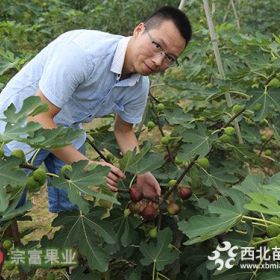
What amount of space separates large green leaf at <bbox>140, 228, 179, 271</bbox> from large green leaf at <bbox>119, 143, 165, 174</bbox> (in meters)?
0.29

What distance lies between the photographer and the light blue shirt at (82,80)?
196 cm

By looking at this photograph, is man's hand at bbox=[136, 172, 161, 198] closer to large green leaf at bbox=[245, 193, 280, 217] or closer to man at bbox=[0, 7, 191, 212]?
man at bbox=[0, 7, 191, 212]

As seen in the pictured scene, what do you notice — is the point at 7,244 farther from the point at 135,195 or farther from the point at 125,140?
the point at 125,140

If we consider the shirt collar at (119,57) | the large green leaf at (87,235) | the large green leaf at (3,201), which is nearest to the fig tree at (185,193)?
the large green leaf at (87,235)

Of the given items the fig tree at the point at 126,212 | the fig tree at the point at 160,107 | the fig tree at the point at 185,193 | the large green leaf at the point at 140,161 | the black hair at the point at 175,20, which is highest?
the black hair at the point at 175,20

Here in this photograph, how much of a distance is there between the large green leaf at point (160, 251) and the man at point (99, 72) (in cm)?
25

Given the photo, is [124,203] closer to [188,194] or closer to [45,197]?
[188,194]

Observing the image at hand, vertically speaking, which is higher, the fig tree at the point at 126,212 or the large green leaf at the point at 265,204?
the large green leaf at the point at 265,204

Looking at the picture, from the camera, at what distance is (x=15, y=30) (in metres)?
4.57

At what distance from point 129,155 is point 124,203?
37 cm

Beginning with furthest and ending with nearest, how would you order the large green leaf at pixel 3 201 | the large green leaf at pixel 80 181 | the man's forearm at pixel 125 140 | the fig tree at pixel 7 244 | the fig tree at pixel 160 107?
the fig tree at pixel 160 107
the man's forearm at pixel 125 140
the fig tree at pixel 7 244
the large green leaf at pixel 80 181
the large green leaf at pixel 3 201

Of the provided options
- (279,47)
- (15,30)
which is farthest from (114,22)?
(279,47)

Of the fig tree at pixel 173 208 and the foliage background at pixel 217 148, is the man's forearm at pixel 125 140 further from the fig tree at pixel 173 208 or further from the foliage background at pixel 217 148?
the fig tree at pixel 173 208

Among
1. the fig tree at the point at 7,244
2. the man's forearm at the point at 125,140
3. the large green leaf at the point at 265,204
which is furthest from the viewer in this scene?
the man's forearm at the point at 125,140
